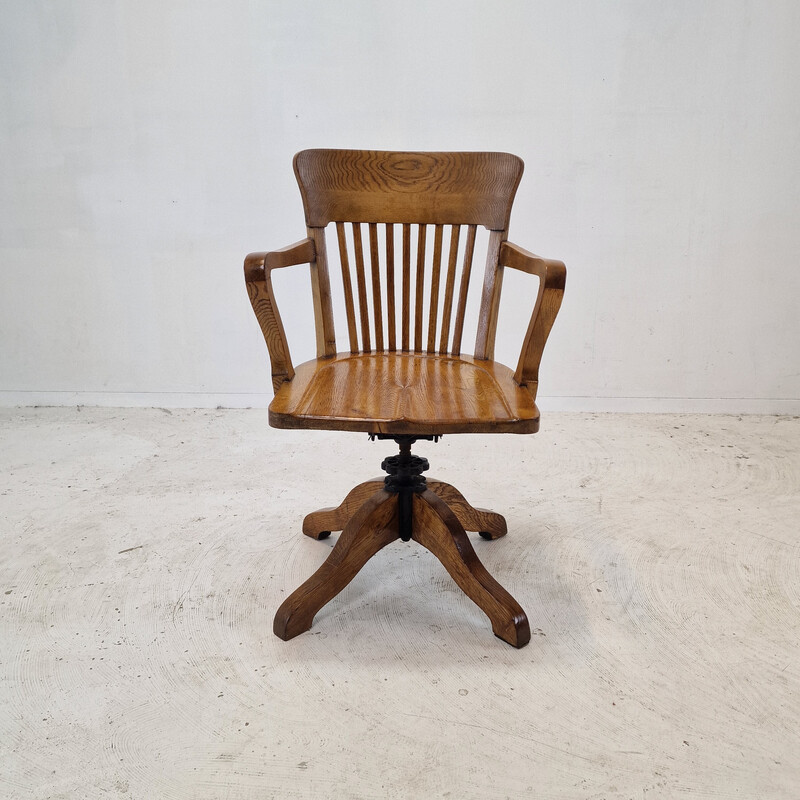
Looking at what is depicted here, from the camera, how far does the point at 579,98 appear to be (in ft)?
8.49

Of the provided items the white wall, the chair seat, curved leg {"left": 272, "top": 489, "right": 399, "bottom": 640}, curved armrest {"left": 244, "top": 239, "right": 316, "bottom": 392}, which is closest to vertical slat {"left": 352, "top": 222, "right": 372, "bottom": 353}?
the chair seat

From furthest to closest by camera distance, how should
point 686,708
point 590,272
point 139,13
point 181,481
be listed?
point 590,272 < point 139,13 < point 181,481 < point 686,708

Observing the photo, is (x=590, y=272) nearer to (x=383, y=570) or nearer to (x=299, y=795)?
(x=383, y=570)

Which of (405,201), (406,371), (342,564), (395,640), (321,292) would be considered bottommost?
(395,640)

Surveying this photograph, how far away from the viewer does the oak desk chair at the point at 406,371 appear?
1268mm

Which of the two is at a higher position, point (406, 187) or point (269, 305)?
point (406, 187)

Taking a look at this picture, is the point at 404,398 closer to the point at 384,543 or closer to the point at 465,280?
the point at 384,543

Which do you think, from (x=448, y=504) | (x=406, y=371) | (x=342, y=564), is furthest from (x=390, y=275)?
(x=342, y=564)

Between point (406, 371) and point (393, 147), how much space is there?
141 centimetres

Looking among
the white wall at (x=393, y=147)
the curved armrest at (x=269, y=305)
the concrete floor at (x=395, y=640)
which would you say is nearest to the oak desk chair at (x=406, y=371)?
the curved armrest at (x=269, y=305)

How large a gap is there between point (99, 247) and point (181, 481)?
1.12 meters

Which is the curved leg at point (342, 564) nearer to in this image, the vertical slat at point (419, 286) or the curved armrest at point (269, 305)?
the curved armrest at point (269, 305)

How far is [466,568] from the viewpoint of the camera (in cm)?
141

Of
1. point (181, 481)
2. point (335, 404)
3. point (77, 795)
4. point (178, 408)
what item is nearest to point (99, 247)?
point (178, 408)
